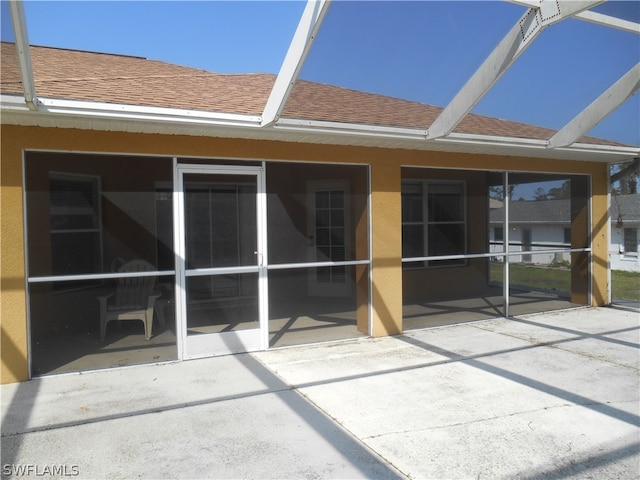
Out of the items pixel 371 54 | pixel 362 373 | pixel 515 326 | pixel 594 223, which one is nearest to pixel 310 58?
pixel 371 54

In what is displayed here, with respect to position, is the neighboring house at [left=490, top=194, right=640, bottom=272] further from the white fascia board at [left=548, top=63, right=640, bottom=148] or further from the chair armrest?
the chair armrest

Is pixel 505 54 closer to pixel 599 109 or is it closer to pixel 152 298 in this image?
pixel 599 109

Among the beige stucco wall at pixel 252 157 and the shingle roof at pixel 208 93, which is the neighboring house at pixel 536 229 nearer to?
the beige stucco wall at pixel 252 157

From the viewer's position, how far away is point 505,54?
4547 millimetres

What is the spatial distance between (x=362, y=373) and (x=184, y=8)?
5.26m

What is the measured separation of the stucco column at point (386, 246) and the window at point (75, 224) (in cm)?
341

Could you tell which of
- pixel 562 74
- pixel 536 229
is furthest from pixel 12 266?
pixel 536 229

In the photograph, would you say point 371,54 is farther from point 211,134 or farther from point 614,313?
point 614,313

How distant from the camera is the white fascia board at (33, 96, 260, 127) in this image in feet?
14.0

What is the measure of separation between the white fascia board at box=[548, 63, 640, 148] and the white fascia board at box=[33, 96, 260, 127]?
4241mm

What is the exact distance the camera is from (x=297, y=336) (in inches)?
251

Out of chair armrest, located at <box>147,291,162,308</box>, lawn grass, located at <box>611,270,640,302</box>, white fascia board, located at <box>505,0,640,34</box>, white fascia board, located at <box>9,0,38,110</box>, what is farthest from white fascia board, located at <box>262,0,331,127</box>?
lawn grass, located at <box>611,270,640,302</box>

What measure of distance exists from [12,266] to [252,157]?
2.75m

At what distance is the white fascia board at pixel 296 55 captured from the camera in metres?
3.64
